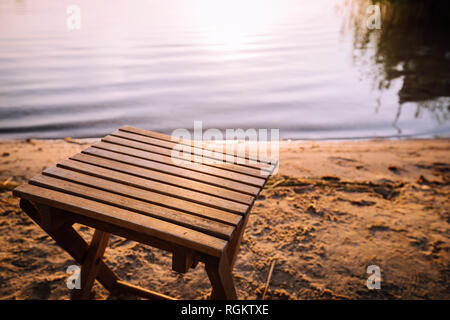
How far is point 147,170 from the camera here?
5.86ft

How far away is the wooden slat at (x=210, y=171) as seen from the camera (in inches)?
68.2

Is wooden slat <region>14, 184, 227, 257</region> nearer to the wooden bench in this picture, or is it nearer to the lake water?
the wooden bench

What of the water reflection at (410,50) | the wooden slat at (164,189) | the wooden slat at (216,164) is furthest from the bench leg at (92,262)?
the water reflection at (410,50)

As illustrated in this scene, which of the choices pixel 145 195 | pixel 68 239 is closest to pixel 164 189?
pixel 145 195

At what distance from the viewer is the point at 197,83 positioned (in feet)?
23.6

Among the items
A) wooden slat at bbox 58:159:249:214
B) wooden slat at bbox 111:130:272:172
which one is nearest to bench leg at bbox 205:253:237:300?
wooden slat at bbox 58:159:249:214

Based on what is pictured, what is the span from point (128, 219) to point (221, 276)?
0.45 m

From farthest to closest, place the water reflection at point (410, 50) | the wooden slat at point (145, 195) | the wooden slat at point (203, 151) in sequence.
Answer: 1. the water reflection at point (410, 50)
2. the wooden slat at point (203, 151)
3. the wooden slat at point (145, 195)

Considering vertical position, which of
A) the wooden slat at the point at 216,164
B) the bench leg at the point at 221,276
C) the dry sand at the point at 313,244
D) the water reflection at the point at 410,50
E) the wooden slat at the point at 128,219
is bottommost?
the dry sand at the point at 313,244

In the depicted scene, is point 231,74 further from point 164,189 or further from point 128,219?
point 128,219

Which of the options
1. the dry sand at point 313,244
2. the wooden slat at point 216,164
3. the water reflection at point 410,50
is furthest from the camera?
the water reflection at point 410,50

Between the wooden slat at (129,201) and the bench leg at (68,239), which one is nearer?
the wooden slat at (129,201)

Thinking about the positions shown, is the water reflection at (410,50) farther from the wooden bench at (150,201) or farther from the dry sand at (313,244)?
the wooden bench at (150,201)

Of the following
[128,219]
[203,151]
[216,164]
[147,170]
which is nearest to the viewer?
[128,219]
